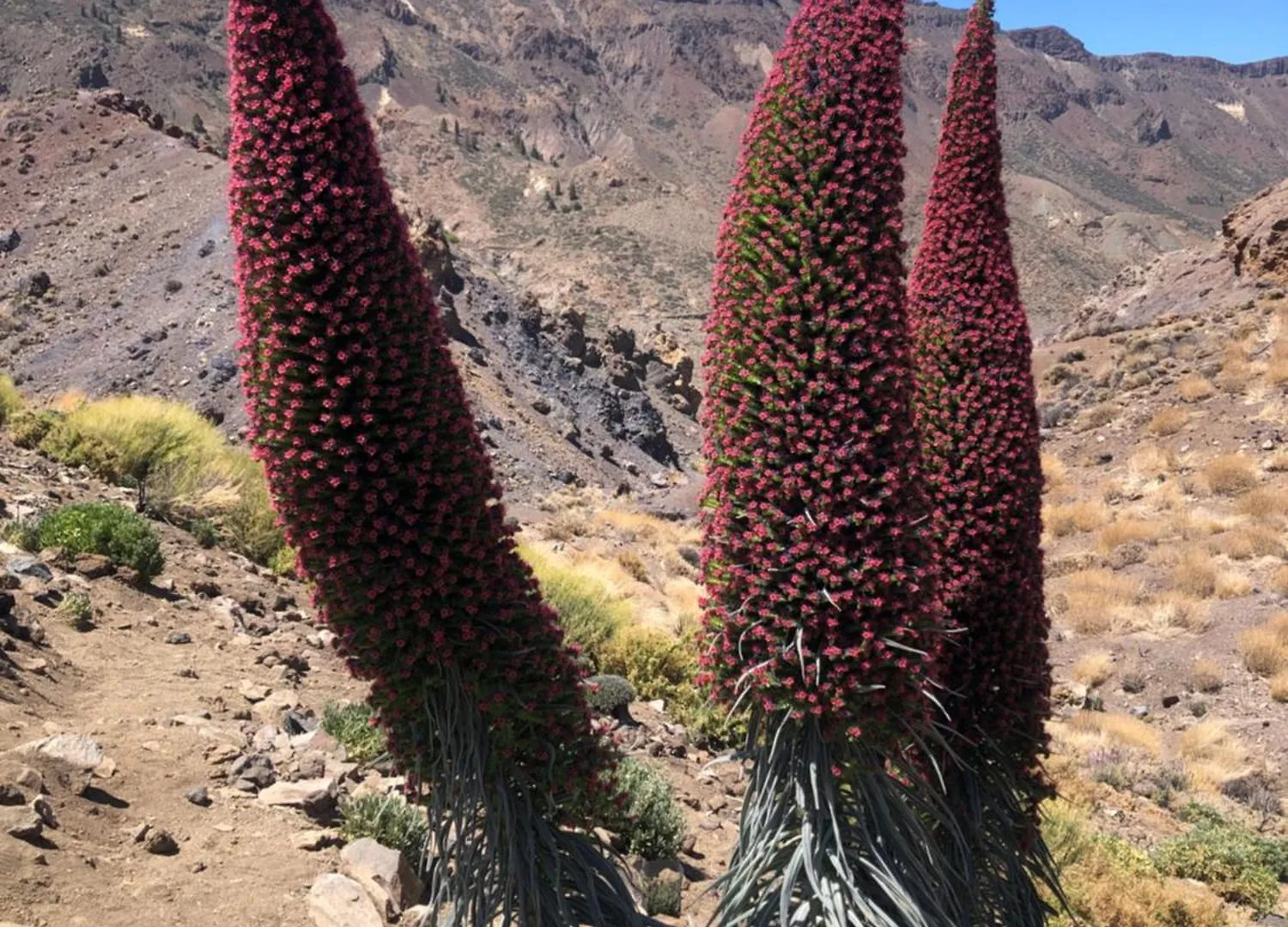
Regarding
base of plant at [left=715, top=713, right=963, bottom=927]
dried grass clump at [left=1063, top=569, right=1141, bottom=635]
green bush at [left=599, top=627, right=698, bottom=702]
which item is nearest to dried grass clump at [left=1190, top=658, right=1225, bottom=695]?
dried grass clump at [left=1063, top=569, right=1141, bottom=635]

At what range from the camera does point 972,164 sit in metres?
4.55

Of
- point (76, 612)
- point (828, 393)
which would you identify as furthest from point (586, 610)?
point (828, 393)

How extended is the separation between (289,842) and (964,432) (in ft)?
13.5

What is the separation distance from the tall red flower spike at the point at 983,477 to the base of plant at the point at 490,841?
173cm

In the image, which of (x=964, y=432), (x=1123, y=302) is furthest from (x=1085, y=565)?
(x=1123, y=302)

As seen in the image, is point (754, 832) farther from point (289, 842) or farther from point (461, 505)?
point (289, 842)

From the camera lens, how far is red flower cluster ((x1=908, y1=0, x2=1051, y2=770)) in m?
4.52

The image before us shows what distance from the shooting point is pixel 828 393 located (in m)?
3.78

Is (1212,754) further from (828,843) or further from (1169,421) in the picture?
(1169,421)

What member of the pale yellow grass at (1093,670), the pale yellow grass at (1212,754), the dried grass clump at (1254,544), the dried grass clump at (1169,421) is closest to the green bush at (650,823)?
the pale yellow grass at (1212,754)

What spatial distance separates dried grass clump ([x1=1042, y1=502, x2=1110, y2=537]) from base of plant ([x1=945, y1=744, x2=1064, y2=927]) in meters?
15.8

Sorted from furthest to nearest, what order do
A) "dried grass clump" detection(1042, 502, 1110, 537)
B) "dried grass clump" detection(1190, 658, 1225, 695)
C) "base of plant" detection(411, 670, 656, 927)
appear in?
1. "dried grass clump" detection(1042, 502, 1110, 537)
2. "dried grass clump" detection(1190, 658, 1225, 695)
3. "base of plant" detection(411, 670, 656, 927)

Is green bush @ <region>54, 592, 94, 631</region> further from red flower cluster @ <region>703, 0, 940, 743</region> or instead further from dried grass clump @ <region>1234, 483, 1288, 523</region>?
dried grass clump @ <region>1234, 483, 1288, 523</region>

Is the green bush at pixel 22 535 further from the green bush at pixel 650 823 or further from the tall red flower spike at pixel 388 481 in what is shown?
the tall red flower spike at pixel 388 481
